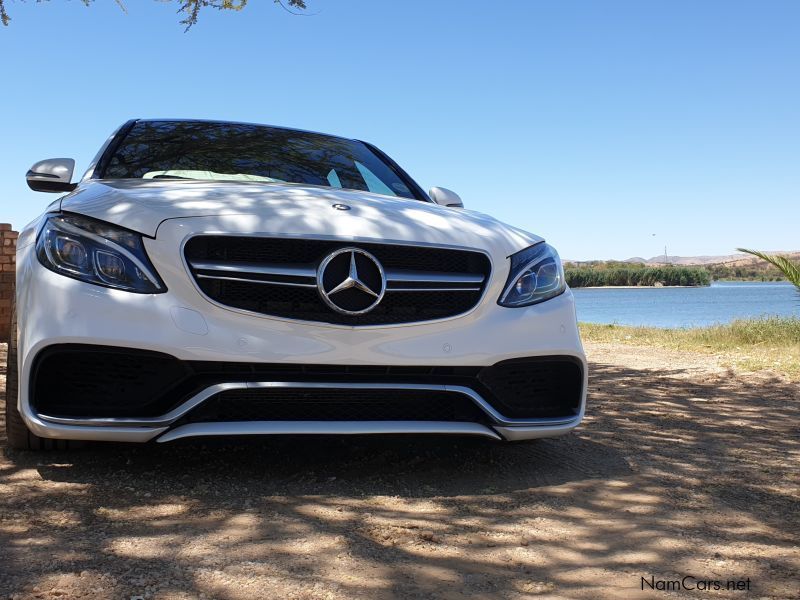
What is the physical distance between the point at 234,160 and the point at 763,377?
5.35 metres

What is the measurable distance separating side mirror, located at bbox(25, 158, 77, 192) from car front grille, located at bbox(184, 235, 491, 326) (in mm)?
1601

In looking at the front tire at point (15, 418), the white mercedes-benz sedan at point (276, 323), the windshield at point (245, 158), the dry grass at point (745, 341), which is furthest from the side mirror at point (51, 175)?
the dry grass at point (745, 341)

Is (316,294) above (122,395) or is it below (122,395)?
above

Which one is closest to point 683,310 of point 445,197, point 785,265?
point 785,265

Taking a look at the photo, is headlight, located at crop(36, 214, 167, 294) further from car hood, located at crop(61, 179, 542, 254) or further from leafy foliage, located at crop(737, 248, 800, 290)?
leafy foliage, located at crop(737, 248, 800, 290)

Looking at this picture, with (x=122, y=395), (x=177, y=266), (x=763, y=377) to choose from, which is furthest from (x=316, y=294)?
(x=763, y=377)

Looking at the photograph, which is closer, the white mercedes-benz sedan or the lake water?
the white mercedes-benz sedan

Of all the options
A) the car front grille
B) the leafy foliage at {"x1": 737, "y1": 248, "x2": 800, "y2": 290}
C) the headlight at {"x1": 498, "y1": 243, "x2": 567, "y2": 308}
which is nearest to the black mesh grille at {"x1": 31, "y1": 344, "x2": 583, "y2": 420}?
the car front grille

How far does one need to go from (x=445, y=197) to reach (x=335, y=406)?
79.1 inches

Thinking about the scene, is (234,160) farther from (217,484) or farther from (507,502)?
(507,502)

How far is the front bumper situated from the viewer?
8.90 feet

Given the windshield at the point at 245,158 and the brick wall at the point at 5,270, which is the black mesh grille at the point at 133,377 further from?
the brick wall at the point at 5,270

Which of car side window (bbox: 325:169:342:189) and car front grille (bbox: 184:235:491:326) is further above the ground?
car side window (bbox: 325:169:342:189)

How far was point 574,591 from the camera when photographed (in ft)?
6.77
